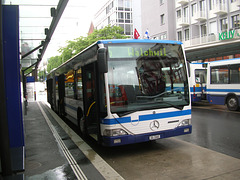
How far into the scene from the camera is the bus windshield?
574cm

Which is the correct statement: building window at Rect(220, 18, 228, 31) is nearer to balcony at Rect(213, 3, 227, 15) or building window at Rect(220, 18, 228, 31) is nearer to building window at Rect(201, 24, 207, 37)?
balcony at Rect(213, 3, 227, 15)

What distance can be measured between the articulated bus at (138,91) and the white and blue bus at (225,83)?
8050 millimetres

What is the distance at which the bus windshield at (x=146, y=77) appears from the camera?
5742 mm

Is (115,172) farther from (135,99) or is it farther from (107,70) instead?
(107,70)

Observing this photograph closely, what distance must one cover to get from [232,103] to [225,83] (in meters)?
1.26

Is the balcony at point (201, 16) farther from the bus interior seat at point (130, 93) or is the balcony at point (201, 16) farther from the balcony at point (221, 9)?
the bus interior seat at point (130, 93)

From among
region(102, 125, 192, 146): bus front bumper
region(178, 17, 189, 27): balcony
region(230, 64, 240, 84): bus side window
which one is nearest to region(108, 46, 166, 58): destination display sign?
region(102, 125, 192, 146): bus front bumper

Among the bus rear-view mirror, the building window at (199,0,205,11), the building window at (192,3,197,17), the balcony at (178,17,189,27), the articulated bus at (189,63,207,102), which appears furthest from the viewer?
the balcony at (178,17,189,27)

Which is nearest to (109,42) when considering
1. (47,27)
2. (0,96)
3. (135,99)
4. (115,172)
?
(135,99)

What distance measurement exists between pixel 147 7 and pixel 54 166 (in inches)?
1516

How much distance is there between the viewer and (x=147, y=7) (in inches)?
1585

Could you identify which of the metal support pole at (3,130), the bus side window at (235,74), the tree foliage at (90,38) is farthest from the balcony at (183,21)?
the metal support pole at (3,130)

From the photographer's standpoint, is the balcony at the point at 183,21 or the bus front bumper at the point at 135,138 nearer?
the bus front bumper at the point at 135,138

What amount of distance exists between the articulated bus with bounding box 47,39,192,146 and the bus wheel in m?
7.95
